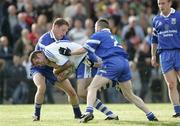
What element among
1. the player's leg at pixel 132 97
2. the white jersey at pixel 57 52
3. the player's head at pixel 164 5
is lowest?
the player's leg at pixel 132 97

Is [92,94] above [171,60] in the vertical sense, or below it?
below

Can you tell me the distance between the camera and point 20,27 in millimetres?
23250

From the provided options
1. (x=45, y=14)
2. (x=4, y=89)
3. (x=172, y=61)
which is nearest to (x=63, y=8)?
(x=45, y=14)

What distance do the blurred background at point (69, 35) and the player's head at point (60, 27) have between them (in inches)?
312

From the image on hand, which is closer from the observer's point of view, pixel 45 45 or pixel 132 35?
pixel 45 45

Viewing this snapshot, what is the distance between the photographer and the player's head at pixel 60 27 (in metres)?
14.3

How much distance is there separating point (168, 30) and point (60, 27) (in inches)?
94.4

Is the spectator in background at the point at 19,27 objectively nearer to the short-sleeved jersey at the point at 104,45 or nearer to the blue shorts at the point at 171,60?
the blue shorts at the point at 171,60

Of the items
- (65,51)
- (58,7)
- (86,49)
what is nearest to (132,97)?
(86,49)

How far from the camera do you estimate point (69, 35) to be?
75.4 ft

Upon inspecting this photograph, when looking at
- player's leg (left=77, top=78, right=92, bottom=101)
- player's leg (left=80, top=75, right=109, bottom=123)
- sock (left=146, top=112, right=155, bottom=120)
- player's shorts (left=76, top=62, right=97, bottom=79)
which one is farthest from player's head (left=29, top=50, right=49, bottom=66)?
sock (left=146, top=112, right=155, bottom=120)

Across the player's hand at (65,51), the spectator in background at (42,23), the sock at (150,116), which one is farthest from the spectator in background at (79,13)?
the player's hand at (65,51)

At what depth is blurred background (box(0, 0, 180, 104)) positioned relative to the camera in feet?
73.5

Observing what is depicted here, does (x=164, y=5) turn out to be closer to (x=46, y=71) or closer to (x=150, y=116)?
(x=150, y=116)
